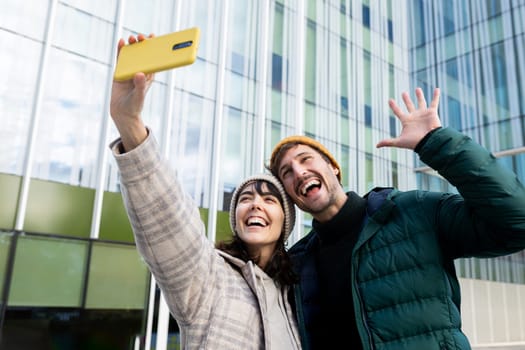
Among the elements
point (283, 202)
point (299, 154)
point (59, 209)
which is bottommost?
point (283, 202)

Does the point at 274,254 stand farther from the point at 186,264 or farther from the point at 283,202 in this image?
the point at 186,264

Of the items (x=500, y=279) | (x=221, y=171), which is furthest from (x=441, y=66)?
(x=221, y=171)

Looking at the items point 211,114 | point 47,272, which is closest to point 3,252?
point 47,272

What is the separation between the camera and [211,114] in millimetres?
10508

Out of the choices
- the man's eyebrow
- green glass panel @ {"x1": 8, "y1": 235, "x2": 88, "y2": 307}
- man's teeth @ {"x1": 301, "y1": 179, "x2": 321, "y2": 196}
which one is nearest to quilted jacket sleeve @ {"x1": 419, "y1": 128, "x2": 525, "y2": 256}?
man's teeth @ {"x1": 301, "y1": 179, "x2": 321, "y2": 196}

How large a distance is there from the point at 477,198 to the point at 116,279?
7.88 m

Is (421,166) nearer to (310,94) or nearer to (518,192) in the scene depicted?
(310,94)

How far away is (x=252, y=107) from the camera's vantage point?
11.3 metres

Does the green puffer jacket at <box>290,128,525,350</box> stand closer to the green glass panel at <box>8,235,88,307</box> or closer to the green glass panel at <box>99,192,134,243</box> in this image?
the green glass panel at <box>8,235,88,307</box>

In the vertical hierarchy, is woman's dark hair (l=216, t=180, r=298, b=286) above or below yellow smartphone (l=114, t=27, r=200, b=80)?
below

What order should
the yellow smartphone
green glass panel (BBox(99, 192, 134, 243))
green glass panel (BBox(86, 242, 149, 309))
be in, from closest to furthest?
the yellow smartphone, green glass panel (BBox(86, 242, 149, 309)), green glass panel (BBox(99, 192, 134, 243))

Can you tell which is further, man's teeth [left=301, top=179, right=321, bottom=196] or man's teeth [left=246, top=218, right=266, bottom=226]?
man's teeth [left=301, top=179, right=321, bottom=196]

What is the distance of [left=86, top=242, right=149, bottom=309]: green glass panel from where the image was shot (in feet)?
27.3

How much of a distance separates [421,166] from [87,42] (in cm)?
1042
